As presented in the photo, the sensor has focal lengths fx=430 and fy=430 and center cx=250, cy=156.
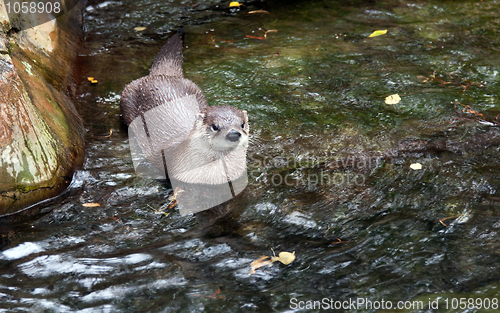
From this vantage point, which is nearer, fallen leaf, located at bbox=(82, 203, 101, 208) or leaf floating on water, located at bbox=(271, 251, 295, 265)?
leaf floating on water, located at bbox=(271, 251, 295, 265)

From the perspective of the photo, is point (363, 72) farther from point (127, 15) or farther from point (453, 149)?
point (127, 15)

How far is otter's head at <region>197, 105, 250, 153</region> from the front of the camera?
282cm

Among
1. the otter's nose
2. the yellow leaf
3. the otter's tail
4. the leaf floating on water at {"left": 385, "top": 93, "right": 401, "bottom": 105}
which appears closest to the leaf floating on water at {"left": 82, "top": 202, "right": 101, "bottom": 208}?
the otter's nose

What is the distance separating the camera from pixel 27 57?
3.66 metres

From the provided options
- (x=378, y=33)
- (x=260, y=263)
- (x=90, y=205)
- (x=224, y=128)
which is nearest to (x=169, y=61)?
(x=224, y=128)

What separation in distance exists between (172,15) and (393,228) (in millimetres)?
4018

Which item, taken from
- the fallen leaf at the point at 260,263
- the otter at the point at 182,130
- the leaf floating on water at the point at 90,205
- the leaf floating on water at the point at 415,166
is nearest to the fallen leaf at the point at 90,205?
the leaf floating on water at the point at 90,205

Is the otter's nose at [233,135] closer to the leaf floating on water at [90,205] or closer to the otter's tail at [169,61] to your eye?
the leaf floating on water at [90,205]

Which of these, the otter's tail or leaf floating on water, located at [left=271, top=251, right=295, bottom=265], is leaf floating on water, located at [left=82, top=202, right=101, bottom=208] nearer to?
leaf floating on water, located at [left=271, top=251, right=295, bottom=265]

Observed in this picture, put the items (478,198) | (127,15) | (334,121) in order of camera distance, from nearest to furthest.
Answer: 1. (478,198)
2. (334,121)
3. (127,15)

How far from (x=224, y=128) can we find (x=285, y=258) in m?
1.00

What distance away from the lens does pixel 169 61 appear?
4055 millimetres

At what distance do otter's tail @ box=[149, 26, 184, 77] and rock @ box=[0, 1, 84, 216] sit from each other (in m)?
0.83

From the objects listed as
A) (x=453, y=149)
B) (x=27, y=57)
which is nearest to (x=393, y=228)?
(x=453, y=149)
